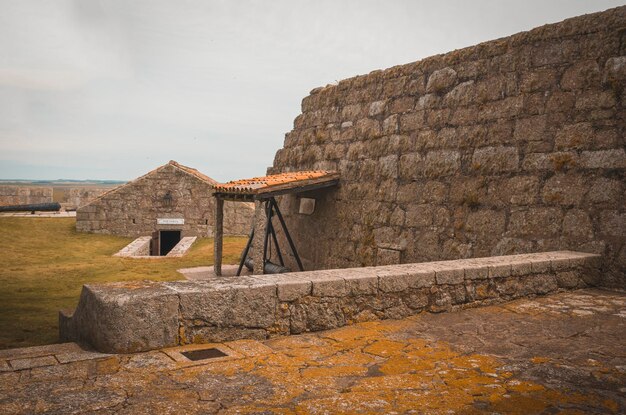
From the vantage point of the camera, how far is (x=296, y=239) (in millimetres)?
12312

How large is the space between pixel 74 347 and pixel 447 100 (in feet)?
21.8

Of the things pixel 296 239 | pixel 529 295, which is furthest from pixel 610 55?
pixel 296 239

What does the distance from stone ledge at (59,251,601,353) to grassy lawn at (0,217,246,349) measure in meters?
2.21

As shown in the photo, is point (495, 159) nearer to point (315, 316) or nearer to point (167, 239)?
point (315, 316)

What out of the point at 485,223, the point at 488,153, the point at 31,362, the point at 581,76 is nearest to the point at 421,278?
the point at 485,223

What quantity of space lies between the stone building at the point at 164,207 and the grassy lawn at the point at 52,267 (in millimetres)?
762

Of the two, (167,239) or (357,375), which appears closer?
(357,375)

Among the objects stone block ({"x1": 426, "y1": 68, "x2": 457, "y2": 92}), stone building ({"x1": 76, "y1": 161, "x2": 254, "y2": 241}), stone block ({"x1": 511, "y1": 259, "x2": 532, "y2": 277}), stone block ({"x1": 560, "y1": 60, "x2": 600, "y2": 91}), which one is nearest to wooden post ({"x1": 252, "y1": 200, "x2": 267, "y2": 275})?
stone block ({"x1": 426, "y1": 68, "x2": 457, "y2": 92})

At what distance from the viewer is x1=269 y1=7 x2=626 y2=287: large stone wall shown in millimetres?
6605

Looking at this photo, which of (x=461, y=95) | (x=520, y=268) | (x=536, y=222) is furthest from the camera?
(x=461, y=95)

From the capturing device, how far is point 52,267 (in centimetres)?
1279

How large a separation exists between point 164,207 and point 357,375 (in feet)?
57.5

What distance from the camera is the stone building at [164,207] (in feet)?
65.3

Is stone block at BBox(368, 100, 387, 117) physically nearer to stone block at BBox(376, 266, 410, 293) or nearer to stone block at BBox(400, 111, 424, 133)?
stone block at BBox(400, 111, 424, 133)
